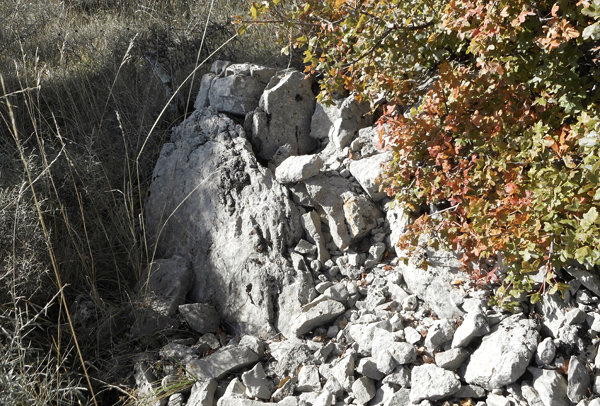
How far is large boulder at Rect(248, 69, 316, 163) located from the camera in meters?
4.00

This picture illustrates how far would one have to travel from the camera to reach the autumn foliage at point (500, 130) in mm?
2492

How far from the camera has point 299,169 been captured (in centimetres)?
346

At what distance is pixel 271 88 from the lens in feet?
13.4

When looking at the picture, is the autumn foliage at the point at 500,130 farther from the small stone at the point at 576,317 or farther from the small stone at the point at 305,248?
the small stone at the point at 305,248

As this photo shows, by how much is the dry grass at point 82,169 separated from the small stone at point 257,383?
68 centimetres

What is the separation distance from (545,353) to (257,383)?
1352 millimetres

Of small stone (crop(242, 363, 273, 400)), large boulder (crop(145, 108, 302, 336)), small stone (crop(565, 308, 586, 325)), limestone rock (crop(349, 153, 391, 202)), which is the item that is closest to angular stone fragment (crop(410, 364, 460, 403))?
small stone (crop(565, 308, 586, 325))

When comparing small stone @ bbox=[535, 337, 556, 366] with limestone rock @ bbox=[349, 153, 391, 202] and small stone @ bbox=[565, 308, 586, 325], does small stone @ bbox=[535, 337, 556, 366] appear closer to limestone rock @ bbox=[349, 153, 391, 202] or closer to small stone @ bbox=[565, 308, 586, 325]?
small stone @ bbox=[565, 308, 586, 325]

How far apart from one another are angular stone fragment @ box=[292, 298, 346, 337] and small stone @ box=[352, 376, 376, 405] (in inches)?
18.2

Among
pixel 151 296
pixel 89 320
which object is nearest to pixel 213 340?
pixel 151 296

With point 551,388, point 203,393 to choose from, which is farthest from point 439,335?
point 203,393

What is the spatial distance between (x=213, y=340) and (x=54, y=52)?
4.19 m

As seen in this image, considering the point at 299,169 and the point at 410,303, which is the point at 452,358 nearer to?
the point at 410,303

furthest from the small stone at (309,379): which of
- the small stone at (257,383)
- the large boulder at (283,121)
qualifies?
the large boulder at (283,121)
